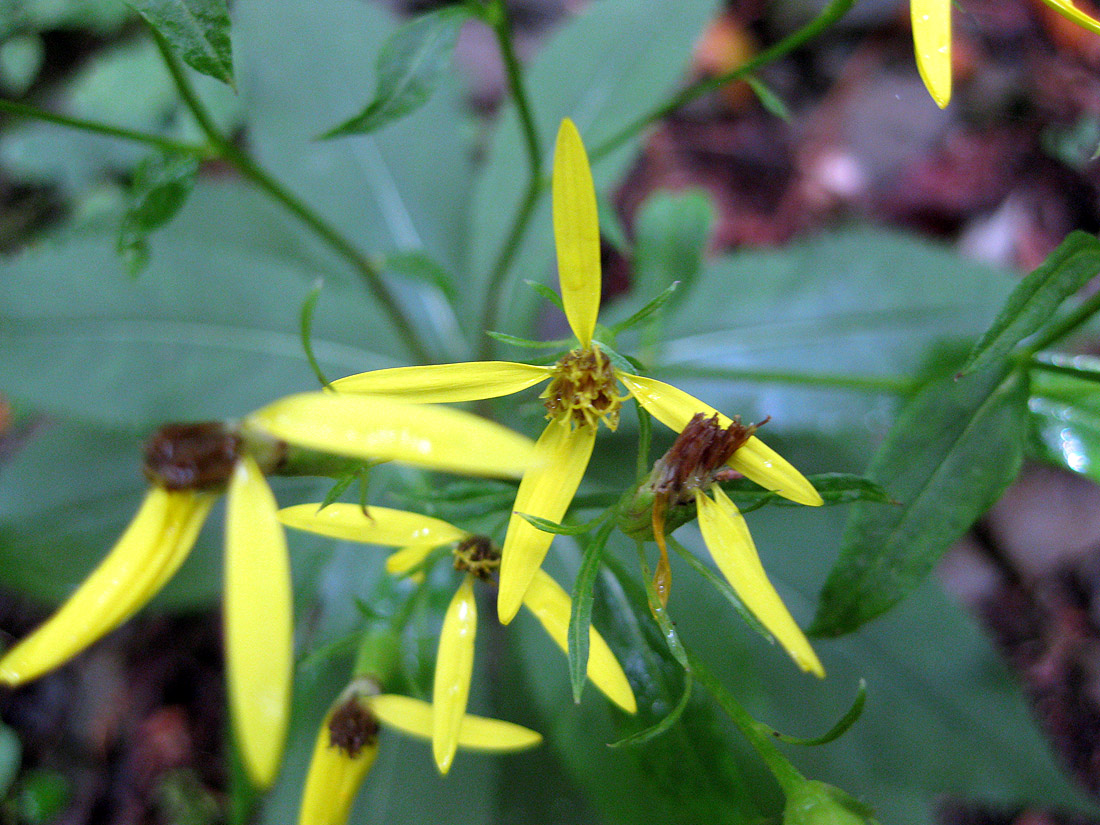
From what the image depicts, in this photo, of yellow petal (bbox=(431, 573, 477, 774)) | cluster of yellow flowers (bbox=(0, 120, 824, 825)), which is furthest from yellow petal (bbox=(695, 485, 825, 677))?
yellow petal (bbox=(431, 573, 477, 774))

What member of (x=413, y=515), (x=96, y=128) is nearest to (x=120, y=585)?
(x=413, y=515)

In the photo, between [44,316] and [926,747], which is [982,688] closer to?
[926,747]

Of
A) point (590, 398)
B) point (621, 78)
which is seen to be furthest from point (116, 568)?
point (621, 78)

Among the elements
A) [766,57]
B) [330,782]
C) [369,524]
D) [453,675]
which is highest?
[766,57]

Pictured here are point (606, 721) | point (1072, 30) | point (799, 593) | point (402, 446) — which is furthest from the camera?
point (1072, 30)

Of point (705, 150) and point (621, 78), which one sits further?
point (705, 150)

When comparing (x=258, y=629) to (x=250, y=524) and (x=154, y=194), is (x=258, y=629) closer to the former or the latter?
(x=250, y=524)

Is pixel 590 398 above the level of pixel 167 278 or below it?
above
